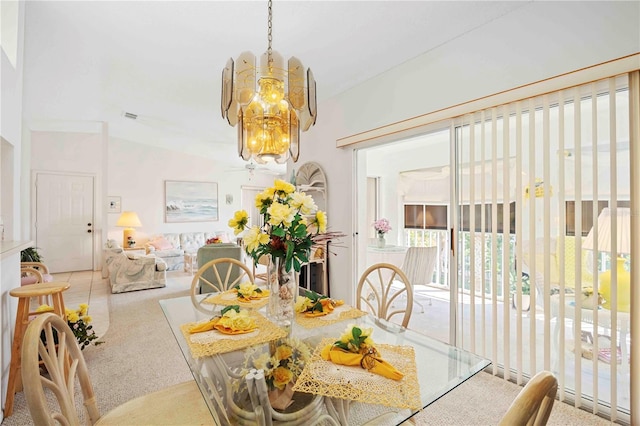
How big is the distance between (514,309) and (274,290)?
1739mm

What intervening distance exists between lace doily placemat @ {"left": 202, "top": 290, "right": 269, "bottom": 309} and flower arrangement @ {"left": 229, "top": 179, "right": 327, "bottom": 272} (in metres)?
0.50

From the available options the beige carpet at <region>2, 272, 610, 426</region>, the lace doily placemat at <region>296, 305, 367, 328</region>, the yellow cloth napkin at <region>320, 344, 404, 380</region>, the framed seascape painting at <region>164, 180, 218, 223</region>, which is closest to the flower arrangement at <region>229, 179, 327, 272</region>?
the lace doily placemat at <region>296, 305, 367, 328</region>

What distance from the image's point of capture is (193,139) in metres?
6.73

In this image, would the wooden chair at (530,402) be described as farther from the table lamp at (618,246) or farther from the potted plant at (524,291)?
the potted plant at (524,291)

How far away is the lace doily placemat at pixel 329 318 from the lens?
1548 millimetres

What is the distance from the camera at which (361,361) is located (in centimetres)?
109

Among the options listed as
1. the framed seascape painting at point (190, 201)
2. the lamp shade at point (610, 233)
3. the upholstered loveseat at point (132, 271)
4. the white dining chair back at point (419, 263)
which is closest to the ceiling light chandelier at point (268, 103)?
the lamp shade at point (610, 233)

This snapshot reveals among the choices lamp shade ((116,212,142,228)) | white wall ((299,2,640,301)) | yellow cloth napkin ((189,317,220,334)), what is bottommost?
yellow cloth napkin ((189,317,220,334))

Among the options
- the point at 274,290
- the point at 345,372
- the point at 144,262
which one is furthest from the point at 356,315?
the point at 144,262

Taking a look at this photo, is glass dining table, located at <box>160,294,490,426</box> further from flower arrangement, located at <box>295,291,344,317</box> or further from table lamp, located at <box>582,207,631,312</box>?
table lamp, located at <box>582,207,631,312</box>

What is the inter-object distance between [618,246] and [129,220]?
24.1ft

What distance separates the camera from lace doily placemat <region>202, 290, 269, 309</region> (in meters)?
1.84

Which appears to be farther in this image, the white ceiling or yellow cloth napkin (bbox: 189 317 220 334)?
the white ceiling

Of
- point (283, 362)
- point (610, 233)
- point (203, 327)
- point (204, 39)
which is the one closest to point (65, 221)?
point (204, 39)
